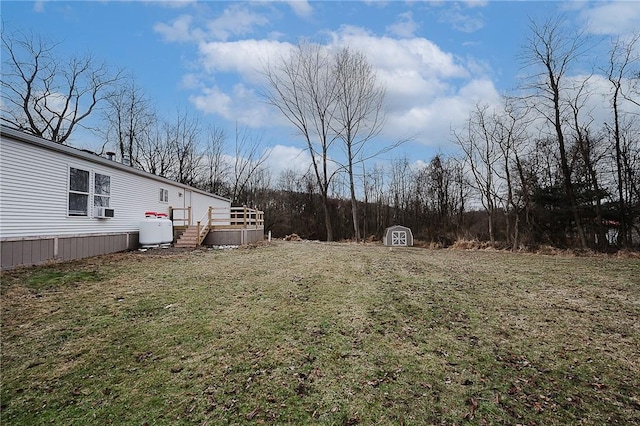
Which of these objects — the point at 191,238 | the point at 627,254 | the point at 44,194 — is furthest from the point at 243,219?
the point at 627,254

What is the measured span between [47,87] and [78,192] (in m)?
15.5

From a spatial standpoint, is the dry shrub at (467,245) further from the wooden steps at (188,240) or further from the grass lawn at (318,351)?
the wooden steps at (188,240)

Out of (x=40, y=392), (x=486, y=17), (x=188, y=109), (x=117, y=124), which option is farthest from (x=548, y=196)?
(x=117, y=124)

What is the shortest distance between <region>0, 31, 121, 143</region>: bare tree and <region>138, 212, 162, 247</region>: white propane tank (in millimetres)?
12059

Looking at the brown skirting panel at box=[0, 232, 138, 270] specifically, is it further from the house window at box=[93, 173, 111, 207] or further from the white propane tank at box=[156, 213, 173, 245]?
the white propane tank at box=[156, 213, 173, 245]

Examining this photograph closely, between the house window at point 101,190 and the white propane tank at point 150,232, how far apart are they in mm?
1460

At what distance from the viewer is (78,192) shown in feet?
28.4

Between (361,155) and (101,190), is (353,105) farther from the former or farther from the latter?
(101,190)

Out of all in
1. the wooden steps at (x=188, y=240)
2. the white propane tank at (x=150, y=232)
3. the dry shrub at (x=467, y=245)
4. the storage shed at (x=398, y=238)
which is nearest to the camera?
the white propane tank at (x=150, y=232)

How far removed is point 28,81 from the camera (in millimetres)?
17875

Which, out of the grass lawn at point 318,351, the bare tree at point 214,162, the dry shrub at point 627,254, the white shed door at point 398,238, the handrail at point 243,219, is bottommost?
the grass lawn at point 318,351

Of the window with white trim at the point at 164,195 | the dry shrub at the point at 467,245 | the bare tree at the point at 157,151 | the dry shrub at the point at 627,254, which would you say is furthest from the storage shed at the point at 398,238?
the bare tree at the point at 157,151

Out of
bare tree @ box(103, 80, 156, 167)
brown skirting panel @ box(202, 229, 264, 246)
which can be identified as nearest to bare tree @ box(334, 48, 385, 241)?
brown skirting panel @ box(202, 229, 264, 246)

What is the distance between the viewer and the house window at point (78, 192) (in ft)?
27.6
